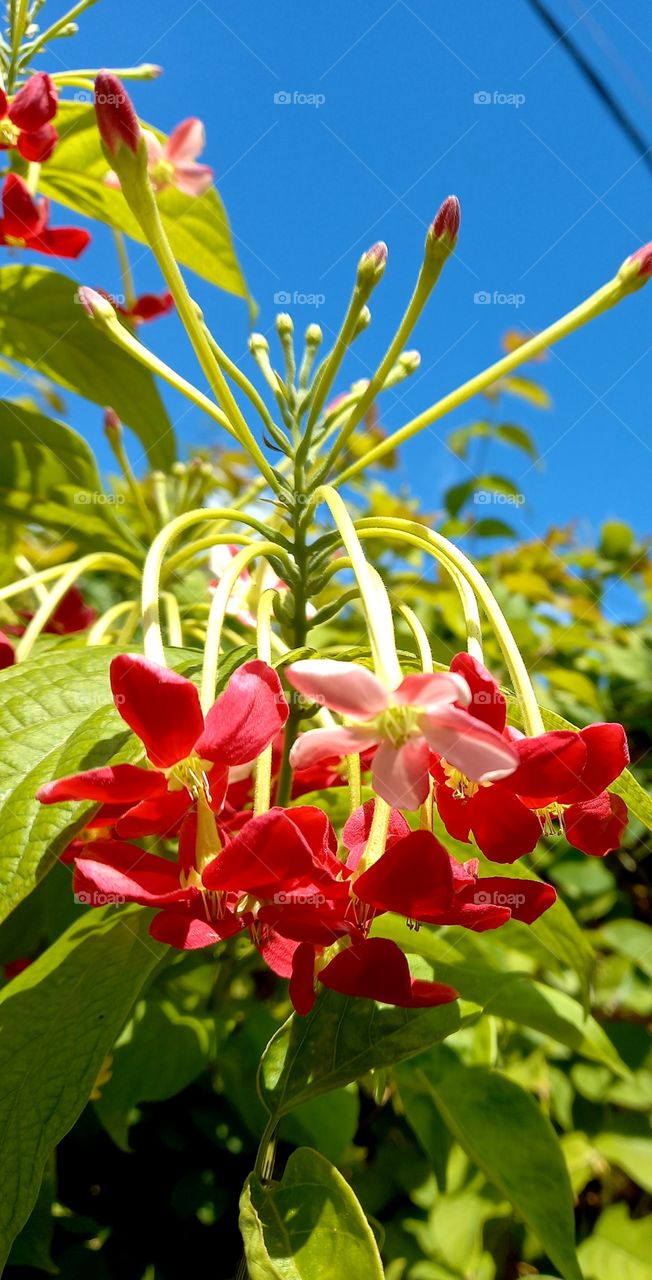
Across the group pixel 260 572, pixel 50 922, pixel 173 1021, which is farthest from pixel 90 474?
pixel 173 1021

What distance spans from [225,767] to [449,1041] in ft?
2.40

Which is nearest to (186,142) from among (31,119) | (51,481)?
(31,119)

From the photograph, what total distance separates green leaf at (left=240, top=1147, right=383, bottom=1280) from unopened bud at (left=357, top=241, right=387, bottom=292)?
841mm

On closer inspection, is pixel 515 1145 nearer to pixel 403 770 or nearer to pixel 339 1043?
pixel 339 1043

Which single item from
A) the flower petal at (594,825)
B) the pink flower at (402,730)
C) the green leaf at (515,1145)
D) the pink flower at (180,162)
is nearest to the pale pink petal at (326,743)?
the pink flower at (402,730)

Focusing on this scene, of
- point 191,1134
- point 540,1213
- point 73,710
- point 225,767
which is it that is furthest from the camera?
point 191,1134

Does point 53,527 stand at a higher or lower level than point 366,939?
lower

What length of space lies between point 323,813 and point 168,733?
122 mm

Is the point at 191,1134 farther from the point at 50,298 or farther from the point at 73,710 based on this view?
the point at 50,298

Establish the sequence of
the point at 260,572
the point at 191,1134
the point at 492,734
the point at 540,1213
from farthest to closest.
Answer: the point at 191,1134
the point at 260,572
the point at 540,1213
the point at 492,734

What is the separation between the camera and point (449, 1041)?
120cm

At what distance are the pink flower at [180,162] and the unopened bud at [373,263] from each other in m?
0.82

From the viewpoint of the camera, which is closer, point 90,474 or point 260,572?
point 260,572

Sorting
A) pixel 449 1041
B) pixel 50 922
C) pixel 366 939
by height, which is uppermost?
pixel 366 939
